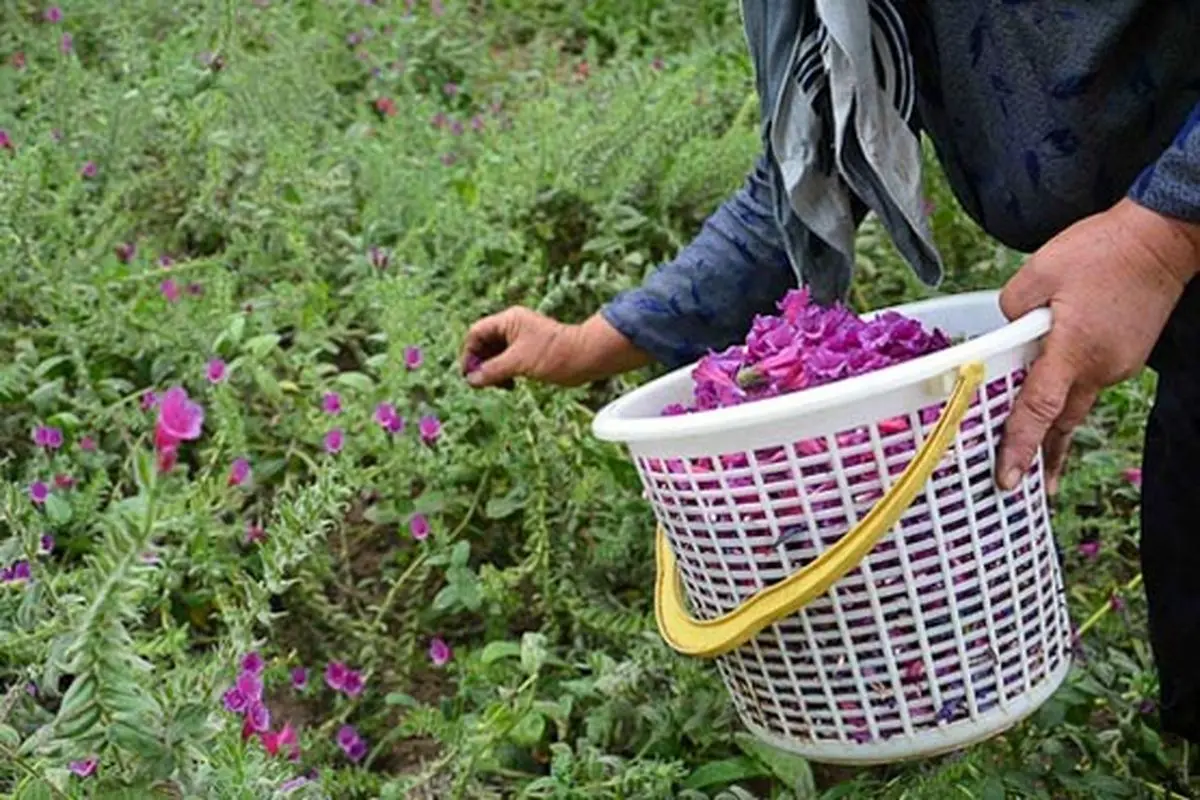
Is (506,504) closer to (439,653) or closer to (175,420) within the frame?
(439,653)

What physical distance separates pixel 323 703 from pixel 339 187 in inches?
45.8

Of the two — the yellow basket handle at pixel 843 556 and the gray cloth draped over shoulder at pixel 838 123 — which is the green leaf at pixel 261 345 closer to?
the gray cloth draped over shoulder at pixel 838 123

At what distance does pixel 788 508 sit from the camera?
151cm

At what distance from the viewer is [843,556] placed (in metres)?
1.47

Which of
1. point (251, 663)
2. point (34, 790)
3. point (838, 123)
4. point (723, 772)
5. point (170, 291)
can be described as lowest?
point (723, 772)

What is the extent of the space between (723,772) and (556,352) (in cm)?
47

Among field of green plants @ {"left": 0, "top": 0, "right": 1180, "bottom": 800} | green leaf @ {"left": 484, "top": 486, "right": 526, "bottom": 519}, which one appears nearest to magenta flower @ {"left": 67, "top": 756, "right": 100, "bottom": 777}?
field of green plants @ {"left": 0, "top": 0, "right": 1180, "bottom": 800}

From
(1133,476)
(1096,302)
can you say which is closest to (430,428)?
(1133,476)

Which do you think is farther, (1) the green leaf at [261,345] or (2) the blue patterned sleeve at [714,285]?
(1) the green leaf at [261,345]

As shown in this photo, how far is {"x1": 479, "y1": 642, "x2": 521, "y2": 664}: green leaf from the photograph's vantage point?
209 cm

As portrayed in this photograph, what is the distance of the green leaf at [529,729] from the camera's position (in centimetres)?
194

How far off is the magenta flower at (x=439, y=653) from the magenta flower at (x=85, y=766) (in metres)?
0.83

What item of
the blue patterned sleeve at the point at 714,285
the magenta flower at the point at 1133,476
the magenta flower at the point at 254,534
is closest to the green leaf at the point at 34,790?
the blue patterned sleeve at the point at 714,285

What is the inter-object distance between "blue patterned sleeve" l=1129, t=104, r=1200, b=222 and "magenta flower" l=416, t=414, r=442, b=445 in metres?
1.09
